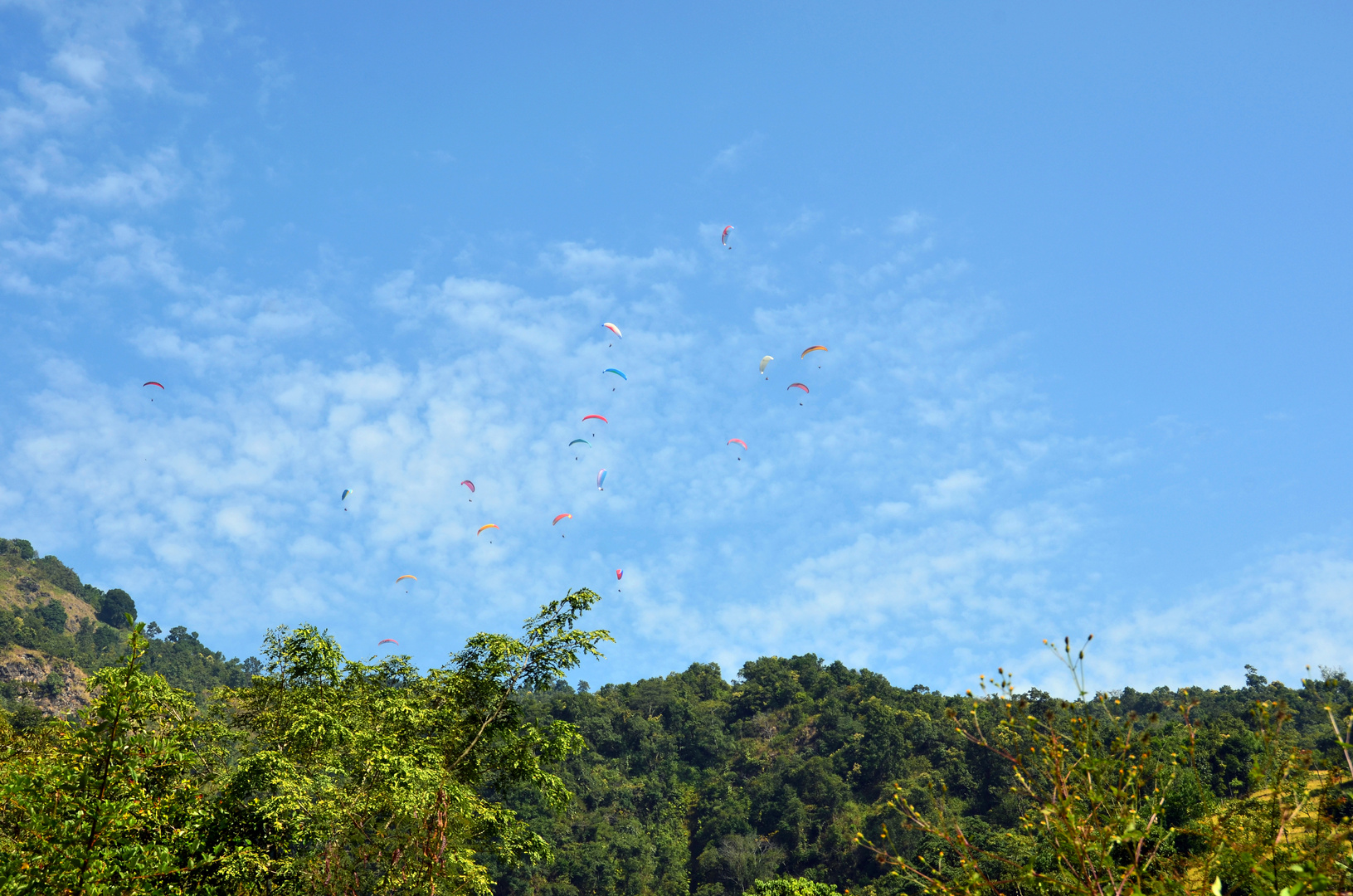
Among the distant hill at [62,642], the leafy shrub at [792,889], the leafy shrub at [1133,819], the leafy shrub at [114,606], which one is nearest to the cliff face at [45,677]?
the distant hill at [62,642]

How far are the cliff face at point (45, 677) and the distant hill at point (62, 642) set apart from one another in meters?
0.07

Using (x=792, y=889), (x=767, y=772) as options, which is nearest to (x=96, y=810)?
(x=792, y=889)

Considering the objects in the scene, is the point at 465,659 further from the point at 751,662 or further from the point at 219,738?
the point at 751,662

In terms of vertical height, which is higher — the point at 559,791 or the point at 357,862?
the point at 559,791

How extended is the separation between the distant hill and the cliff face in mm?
71

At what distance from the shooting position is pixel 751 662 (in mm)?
87688

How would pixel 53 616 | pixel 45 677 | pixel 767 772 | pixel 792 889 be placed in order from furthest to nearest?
1. pixel 53 616
2. pixel 45 677
3. pixel 767 772
4. pixel 792 889

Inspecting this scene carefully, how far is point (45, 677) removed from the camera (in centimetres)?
7788

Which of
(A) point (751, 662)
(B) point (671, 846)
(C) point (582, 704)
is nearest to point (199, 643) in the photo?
(C) point (582, 704)

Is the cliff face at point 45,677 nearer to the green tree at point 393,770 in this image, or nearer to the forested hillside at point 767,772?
the forested hillside at point 767,772

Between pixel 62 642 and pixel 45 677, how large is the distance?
12.2 metres

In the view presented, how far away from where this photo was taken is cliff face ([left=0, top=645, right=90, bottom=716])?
75375mm

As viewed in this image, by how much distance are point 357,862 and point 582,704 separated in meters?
63.8

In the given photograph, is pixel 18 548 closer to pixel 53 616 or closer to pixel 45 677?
pixel 53 616
